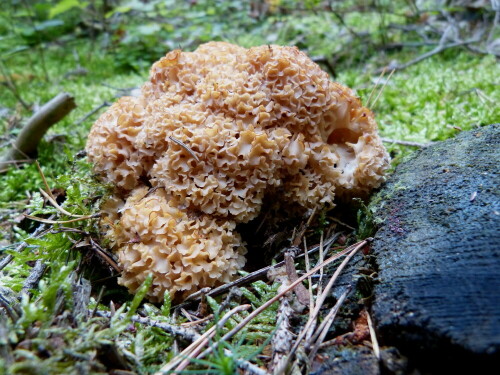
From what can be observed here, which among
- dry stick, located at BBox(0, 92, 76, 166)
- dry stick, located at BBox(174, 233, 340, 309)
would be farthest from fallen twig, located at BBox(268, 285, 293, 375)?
dry stick, located at BBox(0, 92, 76, 166)

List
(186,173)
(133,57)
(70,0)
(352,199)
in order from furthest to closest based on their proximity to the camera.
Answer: (133,57)
(70,0)
(352,199)
(186,173)

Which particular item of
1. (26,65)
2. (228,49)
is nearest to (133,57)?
(26,65)

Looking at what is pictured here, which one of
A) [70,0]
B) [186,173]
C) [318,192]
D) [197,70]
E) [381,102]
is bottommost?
[381,102]

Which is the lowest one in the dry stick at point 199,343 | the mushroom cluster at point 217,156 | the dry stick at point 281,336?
the dry stick at point 281,336

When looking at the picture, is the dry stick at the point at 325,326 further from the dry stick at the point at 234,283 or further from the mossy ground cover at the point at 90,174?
the dry stick at the point at 234,283

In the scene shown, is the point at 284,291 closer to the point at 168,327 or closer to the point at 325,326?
the point at 325,326

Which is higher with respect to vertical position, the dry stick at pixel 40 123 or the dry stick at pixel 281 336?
the dry stick at pixel 40 123

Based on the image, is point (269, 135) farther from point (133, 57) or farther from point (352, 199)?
point (133, 57)

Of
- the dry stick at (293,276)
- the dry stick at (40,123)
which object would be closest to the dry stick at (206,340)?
the dry stick at (293,276)
